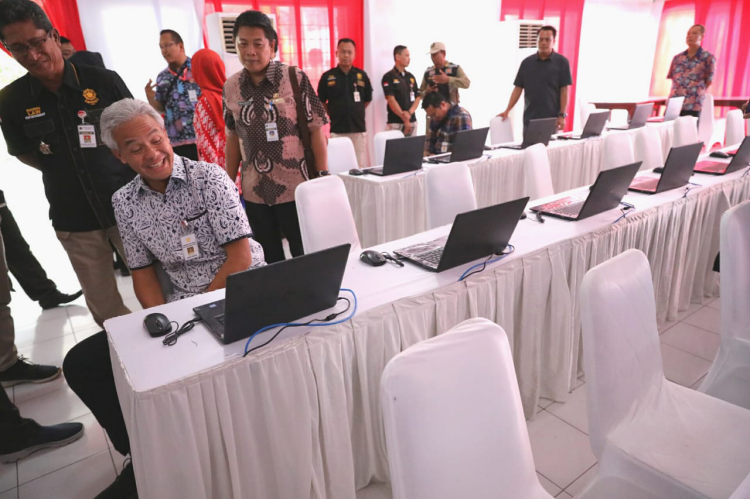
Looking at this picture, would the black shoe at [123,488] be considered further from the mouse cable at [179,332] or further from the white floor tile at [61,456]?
the mouse cable at [179,332]

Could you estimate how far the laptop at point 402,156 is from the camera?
295 cm

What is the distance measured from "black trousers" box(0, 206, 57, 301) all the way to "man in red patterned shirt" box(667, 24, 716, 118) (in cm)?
716

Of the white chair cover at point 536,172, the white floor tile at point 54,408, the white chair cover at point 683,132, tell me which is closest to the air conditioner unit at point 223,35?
the white chair cover at point 536,172

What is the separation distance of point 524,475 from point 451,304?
2.08 feet

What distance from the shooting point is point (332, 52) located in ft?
17.2

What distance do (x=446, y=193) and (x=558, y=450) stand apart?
4.23 feet

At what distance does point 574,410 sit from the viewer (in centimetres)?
187

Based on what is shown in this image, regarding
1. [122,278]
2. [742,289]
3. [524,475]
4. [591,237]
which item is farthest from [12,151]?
[742,289]

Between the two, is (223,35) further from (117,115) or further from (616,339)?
(616,339)

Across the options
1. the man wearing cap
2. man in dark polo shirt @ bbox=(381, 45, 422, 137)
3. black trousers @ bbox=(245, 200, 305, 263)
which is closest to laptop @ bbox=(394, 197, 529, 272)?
black trousers @ bbox=(245, 200, 305, 263)

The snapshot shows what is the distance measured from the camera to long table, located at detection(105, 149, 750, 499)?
1072mm

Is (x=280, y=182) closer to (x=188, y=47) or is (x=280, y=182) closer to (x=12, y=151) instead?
(x=12, y=151)

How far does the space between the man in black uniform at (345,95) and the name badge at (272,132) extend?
2.83 metres

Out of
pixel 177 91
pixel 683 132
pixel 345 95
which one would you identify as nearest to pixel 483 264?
pixel 177 91
